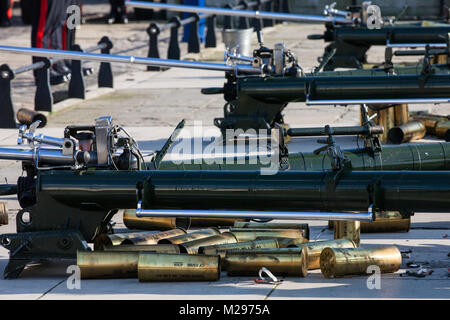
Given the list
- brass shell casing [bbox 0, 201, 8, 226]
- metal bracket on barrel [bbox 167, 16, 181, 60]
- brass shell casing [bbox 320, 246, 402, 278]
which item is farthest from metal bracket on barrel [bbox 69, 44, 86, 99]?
brass shell casing [bbox 320, 246, 402, 278]

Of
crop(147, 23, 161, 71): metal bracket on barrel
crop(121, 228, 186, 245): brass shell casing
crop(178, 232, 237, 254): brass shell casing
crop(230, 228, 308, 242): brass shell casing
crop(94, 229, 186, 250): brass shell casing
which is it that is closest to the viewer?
crop(178, 232, 237, 254): brass shell casing

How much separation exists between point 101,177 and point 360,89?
4783 mm

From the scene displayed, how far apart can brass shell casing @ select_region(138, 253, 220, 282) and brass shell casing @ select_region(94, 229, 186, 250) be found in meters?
0.62

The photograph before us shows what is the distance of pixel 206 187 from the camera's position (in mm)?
7590

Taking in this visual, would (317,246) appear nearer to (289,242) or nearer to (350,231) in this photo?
(289,242)

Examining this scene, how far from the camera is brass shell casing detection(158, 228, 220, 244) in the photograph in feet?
26.6

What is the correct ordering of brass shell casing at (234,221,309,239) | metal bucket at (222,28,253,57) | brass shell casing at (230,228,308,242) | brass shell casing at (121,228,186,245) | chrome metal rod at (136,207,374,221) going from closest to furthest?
chrome metal rod at (136,207,374,221) < brass shell casing at (121,228,186,245) < brass shell casing at (230,228,308,242) < brass shell casing at (234,221,309,239) < metal bucket at (222,28,253,57)

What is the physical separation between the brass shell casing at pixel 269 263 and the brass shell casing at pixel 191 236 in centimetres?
63

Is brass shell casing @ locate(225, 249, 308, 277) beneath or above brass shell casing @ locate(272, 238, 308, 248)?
above

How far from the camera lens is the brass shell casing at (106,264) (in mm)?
7457

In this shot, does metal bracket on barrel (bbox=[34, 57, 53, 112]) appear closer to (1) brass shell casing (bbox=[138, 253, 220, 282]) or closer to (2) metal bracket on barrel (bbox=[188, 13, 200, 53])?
(2) metal bracket on barrel (bbox=[188, 13, 200, 53])

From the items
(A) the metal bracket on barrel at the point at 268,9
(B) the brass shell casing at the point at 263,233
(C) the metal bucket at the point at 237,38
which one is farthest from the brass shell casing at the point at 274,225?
(A) the metal bracket on barrel at the point at 268,9
